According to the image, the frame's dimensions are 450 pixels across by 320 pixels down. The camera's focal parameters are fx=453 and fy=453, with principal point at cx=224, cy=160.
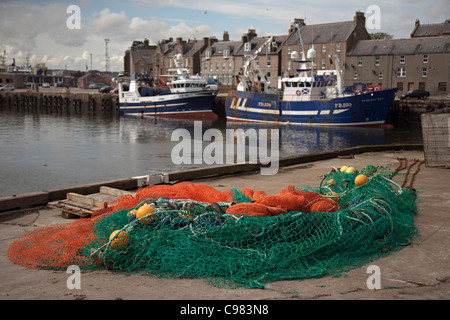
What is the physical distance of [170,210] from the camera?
466cm

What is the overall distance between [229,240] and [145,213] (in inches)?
36.4

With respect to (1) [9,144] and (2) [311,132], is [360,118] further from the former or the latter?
(1) [9,144]

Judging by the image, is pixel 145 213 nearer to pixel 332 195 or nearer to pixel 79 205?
pixel 79 205

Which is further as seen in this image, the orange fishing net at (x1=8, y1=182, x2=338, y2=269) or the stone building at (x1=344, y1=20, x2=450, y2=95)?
the stone building at (x1=344, y1=20, x2=450, y2=95)

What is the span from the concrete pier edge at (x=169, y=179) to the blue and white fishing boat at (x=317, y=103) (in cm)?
2187

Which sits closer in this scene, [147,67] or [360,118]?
[360,118]

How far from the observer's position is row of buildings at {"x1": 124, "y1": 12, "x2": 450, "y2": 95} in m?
49.5

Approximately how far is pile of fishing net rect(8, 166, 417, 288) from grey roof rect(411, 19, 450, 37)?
191ft

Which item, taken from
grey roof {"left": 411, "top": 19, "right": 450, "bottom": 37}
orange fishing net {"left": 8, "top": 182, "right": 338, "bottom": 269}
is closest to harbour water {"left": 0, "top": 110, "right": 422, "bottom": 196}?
orange fishing net {"left": 8, "top": 182, "right": 338, "bottom": 269}

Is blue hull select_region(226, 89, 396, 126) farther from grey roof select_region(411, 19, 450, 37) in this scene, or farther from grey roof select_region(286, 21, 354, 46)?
grey roof select_region(411, 19, 450, 37)

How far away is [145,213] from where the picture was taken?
4617 mm

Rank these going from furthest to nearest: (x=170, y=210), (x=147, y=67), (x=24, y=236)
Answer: (x=147, y=67) → (x=24, y=236) → (x=170, y=210)
